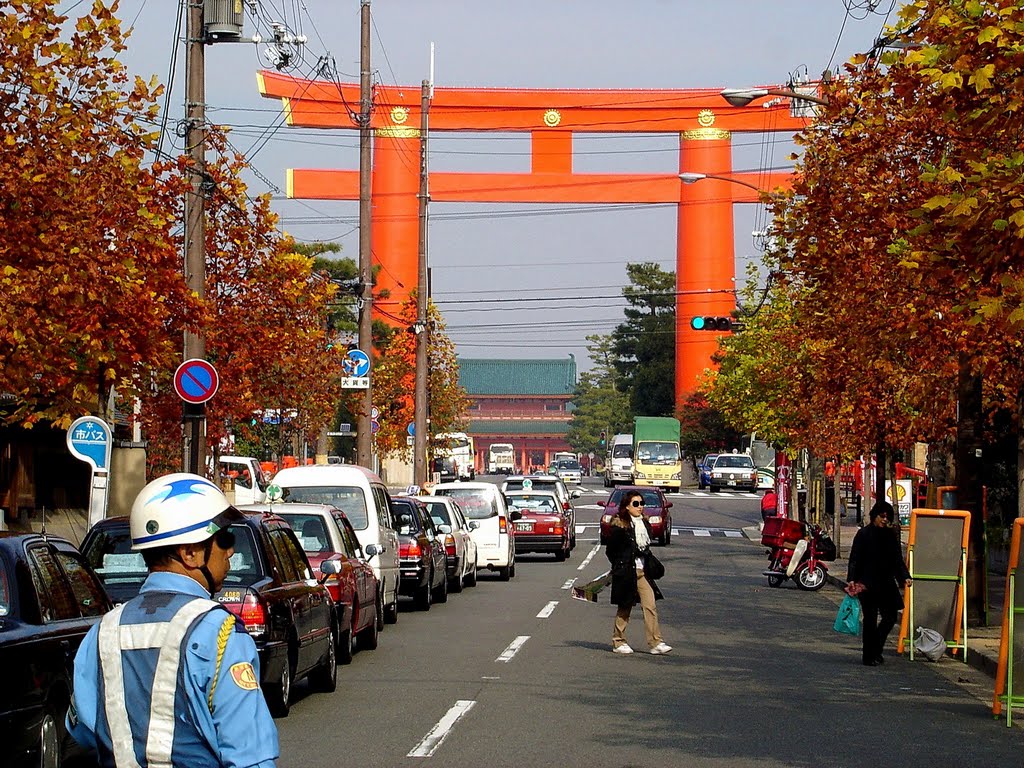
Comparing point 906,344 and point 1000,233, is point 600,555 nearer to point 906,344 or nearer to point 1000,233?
point 906,344

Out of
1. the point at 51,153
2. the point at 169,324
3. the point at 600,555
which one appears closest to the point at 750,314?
the point at 600,555

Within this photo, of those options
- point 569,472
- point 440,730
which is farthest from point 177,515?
point 569,472

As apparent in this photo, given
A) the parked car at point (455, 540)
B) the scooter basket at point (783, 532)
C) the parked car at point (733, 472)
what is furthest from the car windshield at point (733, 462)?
the parked car at point (455, 540)

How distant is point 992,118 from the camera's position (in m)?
10.8

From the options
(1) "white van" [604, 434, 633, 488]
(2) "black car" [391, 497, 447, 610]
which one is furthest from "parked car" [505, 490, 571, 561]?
(1) "white van" [604, 434, 633, 488]

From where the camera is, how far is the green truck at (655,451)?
78.1 m

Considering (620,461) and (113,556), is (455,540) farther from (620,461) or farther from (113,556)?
(620,461)

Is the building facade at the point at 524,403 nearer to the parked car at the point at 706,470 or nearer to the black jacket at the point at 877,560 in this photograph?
the parked car at the point at 706,470

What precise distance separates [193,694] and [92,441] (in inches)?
596

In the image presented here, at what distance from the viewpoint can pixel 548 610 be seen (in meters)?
22.2

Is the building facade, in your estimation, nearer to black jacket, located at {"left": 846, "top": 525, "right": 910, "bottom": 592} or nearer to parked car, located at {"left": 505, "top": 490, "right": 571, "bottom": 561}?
parked car, located at {"left": 505, "top": 490, "right": 571, "bottom": 561}

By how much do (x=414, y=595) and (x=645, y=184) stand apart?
40.0 m

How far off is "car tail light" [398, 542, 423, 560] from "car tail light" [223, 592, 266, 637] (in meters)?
10.0

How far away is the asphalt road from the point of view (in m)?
10.4
